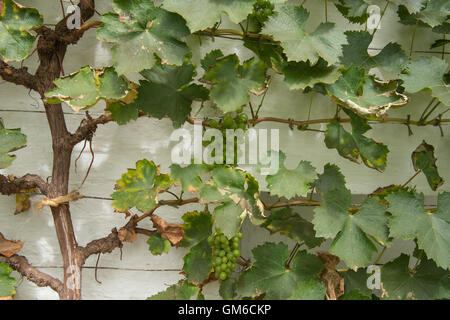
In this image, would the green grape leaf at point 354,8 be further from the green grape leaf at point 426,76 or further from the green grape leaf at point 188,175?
the green grape leaf at point 188,175

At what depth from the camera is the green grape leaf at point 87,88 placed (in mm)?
1027

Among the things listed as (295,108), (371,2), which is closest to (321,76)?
(295,108)

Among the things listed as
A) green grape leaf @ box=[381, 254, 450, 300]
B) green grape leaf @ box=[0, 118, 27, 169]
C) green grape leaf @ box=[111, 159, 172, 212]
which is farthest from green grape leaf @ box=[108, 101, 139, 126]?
green grape leaf @ box=[381, 254, 450, 300]

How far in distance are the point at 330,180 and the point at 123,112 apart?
0.67 m

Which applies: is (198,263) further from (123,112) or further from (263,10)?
(263,10)

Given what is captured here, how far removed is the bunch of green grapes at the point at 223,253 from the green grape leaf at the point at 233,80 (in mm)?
416

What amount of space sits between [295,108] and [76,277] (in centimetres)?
92

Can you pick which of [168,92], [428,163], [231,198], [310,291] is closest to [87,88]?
[168,92]

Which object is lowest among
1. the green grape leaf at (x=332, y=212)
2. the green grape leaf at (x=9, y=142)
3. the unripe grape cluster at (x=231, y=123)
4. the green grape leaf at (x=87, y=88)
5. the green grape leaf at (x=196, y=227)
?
the green grape leaf at (x=196, y=227)

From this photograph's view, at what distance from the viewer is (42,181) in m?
1.20

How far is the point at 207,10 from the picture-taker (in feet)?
3.12

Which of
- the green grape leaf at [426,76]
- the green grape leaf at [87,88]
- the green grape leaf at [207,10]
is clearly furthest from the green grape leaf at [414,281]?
the green grape leaf at [87,88]

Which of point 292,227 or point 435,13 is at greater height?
point 435,13
